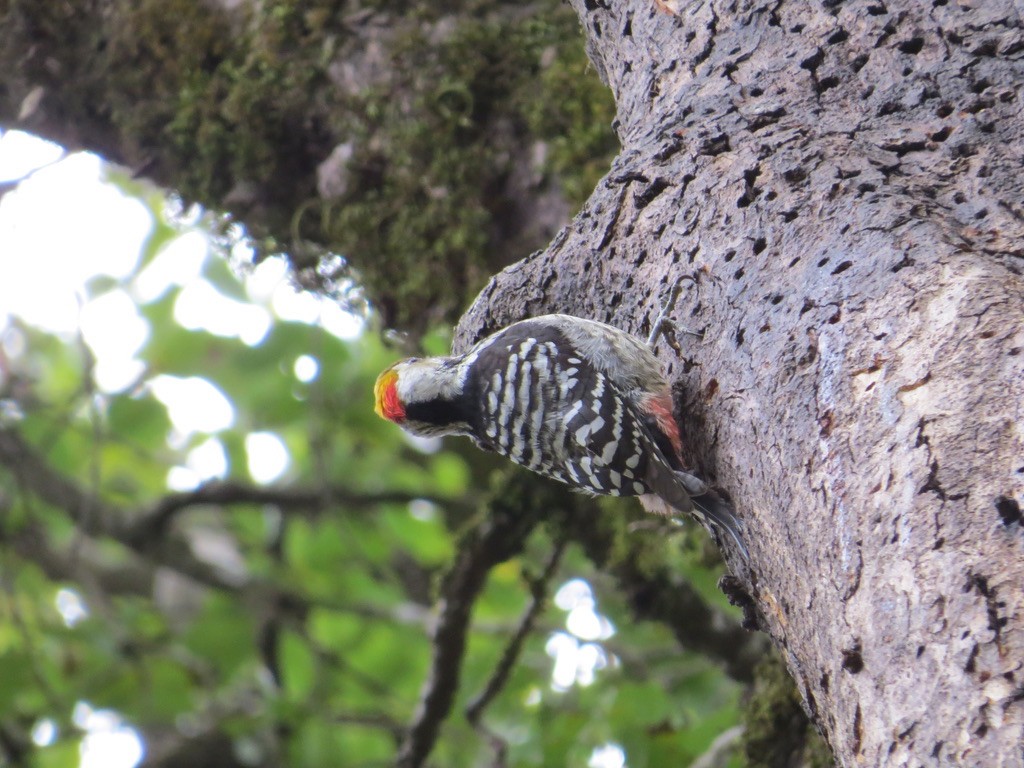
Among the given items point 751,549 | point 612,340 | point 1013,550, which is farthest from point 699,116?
point 1013,550

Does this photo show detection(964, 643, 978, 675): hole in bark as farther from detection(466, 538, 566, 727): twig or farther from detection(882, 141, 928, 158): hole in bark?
detection(466, 538, 566, 727): twig

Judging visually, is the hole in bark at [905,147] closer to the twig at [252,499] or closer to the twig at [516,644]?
the twig at [516,644]

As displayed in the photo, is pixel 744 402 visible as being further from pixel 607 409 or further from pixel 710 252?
pixel 607 409

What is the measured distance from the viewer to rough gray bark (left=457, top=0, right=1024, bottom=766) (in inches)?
52.3

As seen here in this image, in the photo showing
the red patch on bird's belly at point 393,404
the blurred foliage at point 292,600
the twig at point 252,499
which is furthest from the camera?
the twig at point 252,499

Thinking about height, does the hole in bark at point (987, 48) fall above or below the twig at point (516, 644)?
above

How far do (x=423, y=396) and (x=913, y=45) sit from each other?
1.72 meters

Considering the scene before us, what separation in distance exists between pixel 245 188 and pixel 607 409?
2015 millimetres

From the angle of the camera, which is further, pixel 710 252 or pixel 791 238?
pixel 710 252

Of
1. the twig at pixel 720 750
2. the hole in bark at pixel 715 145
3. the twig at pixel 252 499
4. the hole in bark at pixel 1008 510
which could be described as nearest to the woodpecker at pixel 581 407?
the hole in bark at pixel 715 145

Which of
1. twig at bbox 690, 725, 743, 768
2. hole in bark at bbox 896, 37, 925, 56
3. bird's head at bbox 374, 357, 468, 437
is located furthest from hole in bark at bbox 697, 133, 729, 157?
twig at bbox 690, 725, 743, 768

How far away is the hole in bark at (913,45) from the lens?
229 centimetres

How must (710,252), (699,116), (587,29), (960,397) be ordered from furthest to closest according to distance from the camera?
(587,29) < (699,116) < (710,252) < (960,397)

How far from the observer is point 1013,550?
128cm
